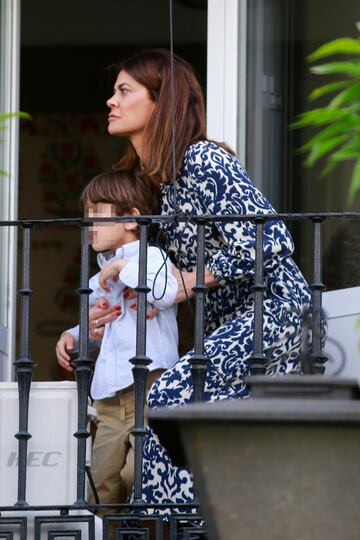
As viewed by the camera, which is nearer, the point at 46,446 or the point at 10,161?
the point at 46,446

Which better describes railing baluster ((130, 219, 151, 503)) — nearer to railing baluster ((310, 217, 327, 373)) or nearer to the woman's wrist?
the woman's wrist

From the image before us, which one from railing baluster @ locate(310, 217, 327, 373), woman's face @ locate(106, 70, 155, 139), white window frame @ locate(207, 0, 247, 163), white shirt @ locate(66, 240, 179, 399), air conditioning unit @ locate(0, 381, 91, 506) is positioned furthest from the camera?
white window frame @ locate(207, 0, 247, 163)

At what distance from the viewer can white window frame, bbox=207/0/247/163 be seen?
6.68 metres

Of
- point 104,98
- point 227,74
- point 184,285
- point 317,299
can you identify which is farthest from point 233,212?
point 104,98

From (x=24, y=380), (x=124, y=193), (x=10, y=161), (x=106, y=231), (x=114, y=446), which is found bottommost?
(x=114, y=446)

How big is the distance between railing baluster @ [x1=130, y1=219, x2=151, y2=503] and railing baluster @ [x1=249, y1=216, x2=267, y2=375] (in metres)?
0.34

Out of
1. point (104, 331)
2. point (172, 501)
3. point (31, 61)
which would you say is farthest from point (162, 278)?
point (31, 61)

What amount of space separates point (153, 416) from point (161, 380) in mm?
1797

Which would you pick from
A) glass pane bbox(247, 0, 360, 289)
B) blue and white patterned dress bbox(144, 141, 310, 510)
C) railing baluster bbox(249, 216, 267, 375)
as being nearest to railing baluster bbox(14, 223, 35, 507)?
blue and white patterned dress bbox(144, 141, 310, 510)

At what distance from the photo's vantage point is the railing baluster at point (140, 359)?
5.57 metres

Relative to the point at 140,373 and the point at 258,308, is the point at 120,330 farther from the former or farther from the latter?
the point at 258,308

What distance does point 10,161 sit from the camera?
22.6ft

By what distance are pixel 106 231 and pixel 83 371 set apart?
617 millimetres

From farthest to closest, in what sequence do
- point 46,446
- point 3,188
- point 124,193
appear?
1. point 3,188
2. point 124,193
3. point 46,446
